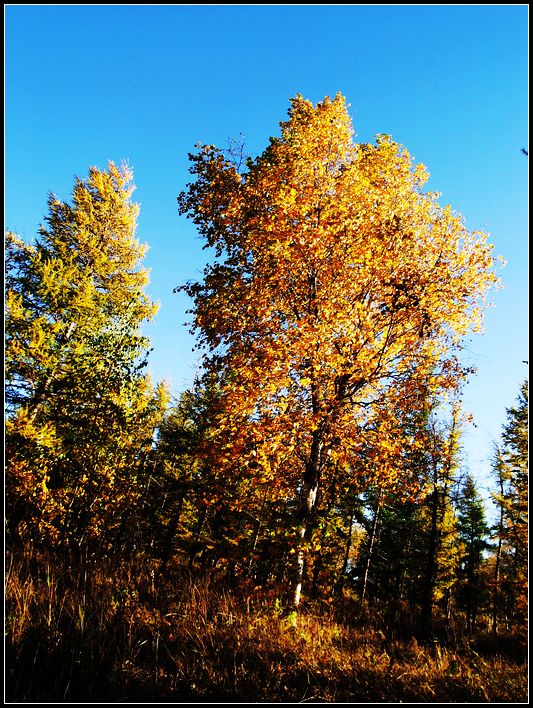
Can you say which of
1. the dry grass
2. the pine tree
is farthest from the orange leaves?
the pine tree

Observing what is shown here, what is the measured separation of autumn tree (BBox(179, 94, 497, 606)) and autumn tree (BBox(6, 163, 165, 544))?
3851 millimetres

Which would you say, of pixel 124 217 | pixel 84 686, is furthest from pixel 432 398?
pixel 124 217

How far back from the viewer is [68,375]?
33.9ft

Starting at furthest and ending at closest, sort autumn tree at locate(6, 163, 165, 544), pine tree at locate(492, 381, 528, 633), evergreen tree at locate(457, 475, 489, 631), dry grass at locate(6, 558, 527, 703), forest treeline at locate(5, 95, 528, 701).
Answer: evergreen tree at locate(457, 475, 489, 631), pine tree at locate(492, 381, 528, 633), autumn tree at locate(6, 163, 165, 544), forest treeline at locate(5, 95, 528, 701), dry grass at locate(6, 558, 527, 703)

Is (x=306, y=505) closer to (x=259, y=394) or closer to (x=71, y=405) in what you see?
(x=259, y=394)

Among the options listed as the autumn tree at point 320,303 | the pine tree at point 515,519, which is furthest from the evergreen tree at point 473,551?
the autumn tree at point 320,303

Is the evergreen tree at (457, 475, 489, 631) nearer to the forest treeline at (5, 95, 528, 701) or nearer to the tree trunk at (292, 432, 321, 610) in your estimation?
the forest treeline at (5, 95, 528, 701)

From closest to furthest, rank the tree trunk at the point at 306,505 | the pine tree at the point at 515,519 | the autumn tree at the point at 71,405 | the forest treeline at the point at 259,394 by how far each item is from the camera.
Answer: the forest treeline at the point at 259,394
the tree trunk at the point at 306,505
the autumn tree at the point at 71,405
the pine tree at the point at 515,519

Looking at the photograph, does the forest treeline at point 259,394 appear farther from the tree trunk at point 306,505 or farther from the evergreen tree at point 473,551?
the evergreen tree at point 473,551

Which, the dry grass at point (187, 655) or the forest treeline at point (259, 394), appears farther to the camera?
the forest treeline at point (259, 394)

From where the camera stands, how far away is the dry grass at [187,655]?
13.7ft

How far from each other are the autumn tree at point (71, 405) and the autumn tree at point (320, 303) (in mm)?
3851

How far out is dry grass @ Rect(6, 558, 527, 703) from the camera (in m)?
4.17

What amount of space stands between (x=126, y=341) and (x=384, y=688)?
384 inches
